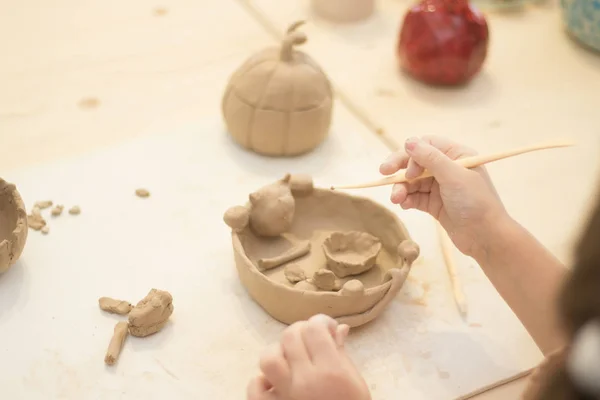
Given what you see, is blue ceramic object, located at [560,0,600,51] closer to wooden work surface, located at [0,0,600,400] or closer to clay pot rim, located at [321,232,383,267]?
wooden work surface, located at [0,0,600,400]

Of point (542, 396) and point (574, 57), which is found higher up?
point (542, 396)

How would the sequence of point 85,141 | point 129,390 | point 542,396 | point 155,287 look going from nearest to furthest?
point 542,396
point 129,390
point 155,287
point 85,141

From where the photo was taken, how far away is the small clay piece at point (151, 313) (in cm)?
83

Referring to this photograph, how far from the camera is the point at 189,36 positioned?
1448 mm

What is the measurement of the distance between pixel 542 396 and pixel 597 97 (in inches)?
43.0

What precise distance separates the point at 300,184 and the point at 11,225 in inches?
15.1

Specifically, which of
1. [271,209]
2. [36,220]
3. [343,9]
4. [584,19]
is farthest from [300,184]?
[584,19]

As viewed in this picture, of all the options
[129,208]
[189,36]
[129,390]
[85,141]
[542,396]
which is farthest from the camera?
[189,36]

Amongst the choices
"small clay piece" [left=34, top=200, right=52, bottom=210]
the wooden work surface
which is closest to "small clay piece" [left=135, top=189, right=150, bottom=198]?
the wooden work surface

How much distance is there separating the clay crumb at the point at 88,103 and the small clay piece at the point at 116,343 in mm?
523

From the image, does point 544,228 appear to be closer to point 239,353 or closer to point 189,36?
point 239,353

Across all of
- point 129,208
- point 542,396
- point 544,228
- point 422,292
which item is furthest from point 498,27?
point 542,396

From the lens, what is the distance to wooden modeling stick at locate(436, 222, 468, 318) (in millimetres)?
902

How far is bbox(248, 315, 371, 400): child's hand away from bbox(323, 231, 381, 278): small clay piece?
0.84 ft
